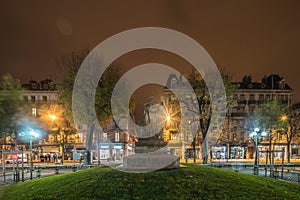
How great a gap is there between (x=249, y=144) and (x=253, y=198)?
62.1 meters

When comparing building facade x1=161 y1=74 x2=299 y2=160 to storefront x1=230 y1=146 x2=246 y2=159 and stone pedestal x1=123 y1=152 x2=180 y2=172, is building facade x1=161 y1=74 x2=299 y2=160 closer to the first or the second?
storefront x1=230 y1=146 x2=246 y2=159

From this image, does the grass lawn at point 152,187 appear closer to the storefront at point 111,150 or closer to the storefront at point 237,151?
the storefront at point 111,150

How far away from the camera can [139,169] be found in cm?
1770

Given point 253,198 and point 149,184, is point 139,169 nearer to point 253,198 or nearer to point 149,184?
point 149,184

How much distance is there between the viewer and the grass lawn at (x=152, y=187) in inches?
541

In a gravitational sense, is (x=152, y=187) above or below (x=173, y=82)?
below

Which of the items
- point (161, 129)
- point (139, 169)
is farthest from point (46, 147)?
point (139, 169)

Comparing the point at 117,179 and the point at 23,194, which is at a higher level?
the point at 117,179

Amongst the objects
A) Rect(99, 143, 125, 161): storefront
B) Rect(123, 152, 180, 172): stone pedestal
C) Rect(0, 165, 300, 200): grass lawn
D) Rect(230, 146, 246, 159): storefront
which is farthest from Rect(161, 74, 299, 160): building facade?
Rect(0, 165, 300, 200): grass lawn

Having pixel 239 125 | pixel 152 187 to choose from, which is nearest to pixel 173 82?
pixel 239 125

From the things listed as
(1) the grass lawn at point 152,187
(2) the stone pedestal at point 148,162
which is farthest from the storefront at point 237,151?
(2) the stone pedestal at point 148,162

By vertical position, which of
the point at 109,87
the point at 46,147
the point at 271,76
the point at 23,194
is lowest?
the point at 46,147

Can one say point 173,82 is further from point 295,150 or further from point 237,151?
point 295,150

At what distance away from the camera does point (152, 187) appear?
14383mm
